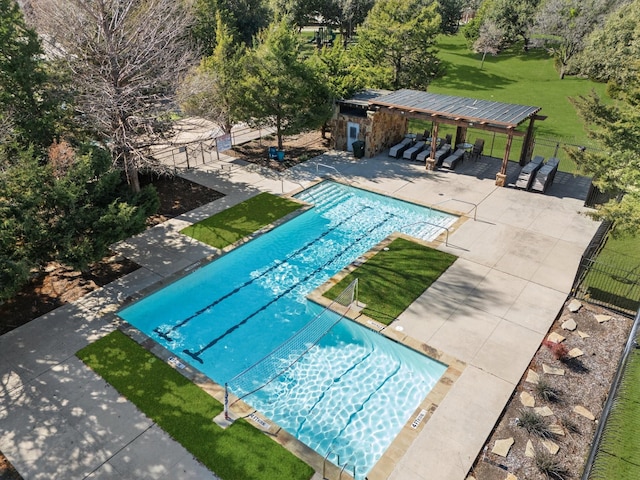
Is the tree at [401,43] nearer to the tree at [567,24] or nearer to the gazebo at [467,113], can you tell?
the gazebo at [467,113]

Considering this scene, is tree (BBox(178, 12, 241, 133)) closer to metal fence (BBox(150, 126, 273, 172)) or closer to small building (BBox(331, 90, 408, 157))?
metal fence (BBox(150, 126, 273, 172))

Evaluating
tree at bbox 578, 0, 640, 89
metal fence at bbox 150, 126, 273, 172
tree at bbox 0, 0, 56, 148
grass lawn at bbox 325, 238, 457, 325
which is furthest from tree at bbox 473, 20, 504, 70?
tree at bbox 0, 0, 56, 148

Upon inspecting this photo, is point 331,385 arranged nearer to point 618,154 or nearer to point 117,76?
point 618,154

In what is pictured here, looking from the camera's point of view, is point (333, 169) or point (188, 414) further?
point (333, 169)

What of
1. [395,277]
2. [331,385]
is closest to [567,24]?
[395,277]

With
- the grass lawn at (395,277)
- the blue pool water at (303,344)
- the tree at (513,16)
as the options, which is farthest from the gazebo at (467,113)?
the tree at (513,16)
